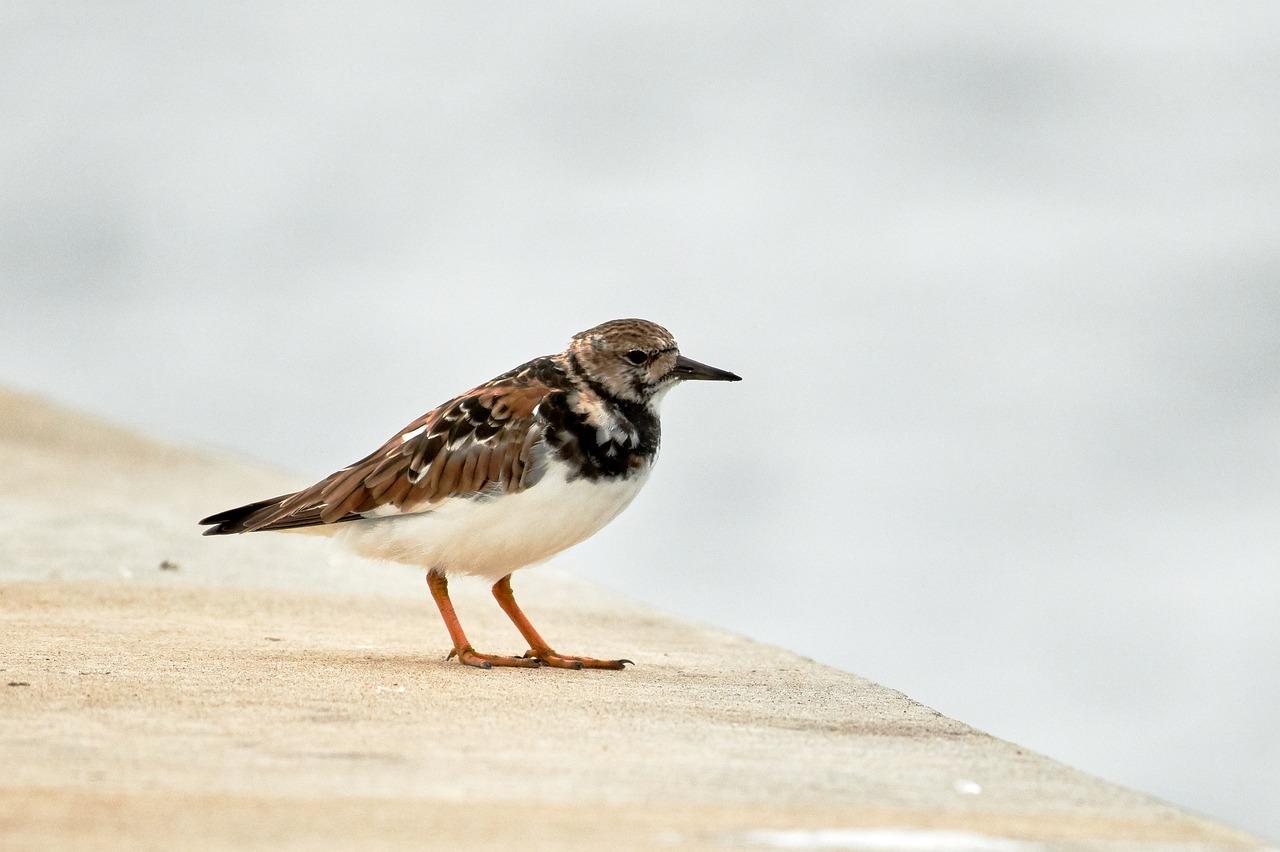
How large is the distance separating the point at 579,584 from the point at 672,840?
16.7 feet

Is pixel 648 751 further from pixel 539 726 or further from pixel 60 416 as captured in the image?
pixel 60 416

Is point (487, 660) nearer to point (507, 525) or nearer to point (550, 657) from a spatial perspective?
point (550, 657)

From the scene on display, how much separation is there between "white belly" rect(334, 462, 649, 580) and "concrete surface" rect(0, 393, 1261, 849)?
36 centimetres

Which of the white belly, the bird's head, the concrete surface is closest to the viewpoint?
the concrete surface

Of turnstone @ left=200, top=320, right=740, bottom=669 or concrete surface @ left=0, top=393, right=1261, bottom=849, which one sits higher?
turnstone @ left=200, top=320, right=740, bottom=669

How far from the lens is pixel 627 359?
215 inches

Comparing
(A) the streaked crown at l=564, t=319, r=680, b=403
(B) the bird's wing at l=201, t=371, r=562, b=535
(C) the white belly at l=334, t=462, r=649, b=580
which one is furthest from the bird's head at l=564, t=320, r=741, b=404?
(C) the white belly at l=334, t=462, r=649, b=580

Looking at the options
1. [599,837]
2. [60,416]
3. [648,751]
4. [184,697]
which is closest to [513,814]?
[599,837]

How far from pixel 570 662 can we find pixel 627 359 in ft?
3.29

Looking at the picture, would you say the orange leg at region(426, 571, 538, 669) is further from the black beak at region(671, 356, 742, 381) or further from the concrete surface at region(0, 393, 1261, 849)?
the black beak at region(671, 356, 742, 381)

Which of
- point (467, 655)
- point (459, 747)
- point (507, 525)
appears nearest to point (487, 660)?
point (467, 655)

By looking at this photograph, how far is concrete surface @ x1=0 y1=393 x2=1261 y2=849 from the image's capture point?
2.87m

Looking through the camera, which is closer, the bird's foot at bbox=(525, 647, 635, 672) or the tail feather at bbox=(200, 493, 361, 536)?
the bird's foot at bbox=(525, 647, 635, 672)

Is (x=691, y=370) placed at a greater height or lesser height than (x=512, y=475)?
greater
